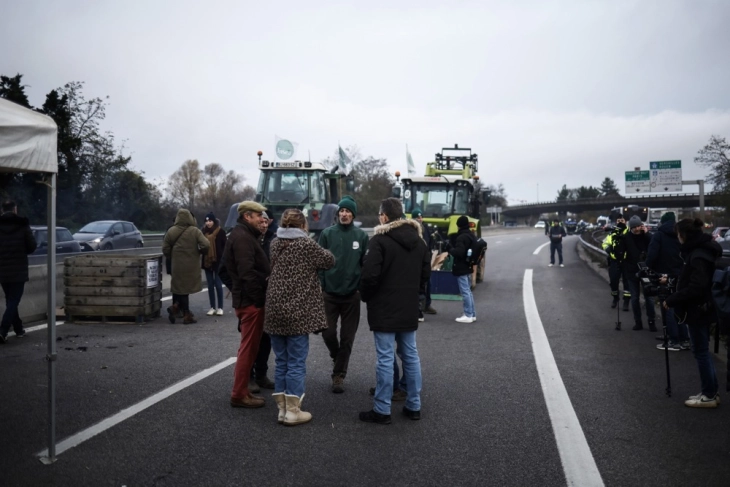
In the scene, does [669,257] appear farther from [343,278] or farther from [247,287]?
[247,287]

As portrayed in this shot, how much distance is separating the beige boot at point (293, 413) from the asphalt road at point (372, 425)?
69 mm

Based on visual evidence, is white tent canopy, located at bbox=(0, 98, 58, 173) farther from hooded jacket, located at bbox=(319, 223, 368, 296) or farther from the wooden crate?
the wooden crate

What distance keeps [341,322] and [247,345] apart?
3.44 ft

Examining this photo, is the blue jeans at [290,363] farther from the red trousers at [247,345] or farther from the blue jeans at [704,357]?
the blue jeans at [704,357]

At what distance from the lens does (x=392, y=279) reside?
234 inches

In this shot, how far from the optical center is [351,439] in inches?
212

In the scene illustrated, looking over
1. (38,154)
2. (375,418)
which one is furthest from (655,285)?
(38,154)

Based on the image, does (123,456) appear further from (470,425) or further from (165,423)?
(470,425)

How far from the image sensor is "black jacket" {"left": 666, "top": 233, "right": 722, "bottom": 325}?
6262mm

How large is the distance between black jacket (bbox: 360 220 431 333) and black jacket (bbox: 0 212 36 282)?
586 cm

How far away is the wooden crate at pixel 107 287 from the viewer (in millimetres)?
11125

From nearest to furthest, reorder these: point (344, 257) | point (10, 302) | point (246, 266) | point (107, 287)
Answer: point (246, 266), point (344, 257), point (10, 302), point (107, 287)

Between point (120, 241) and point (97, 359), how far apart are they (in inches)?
792

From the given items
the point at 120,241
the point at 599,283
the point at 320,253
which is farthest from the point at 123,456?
the point at 120,241
